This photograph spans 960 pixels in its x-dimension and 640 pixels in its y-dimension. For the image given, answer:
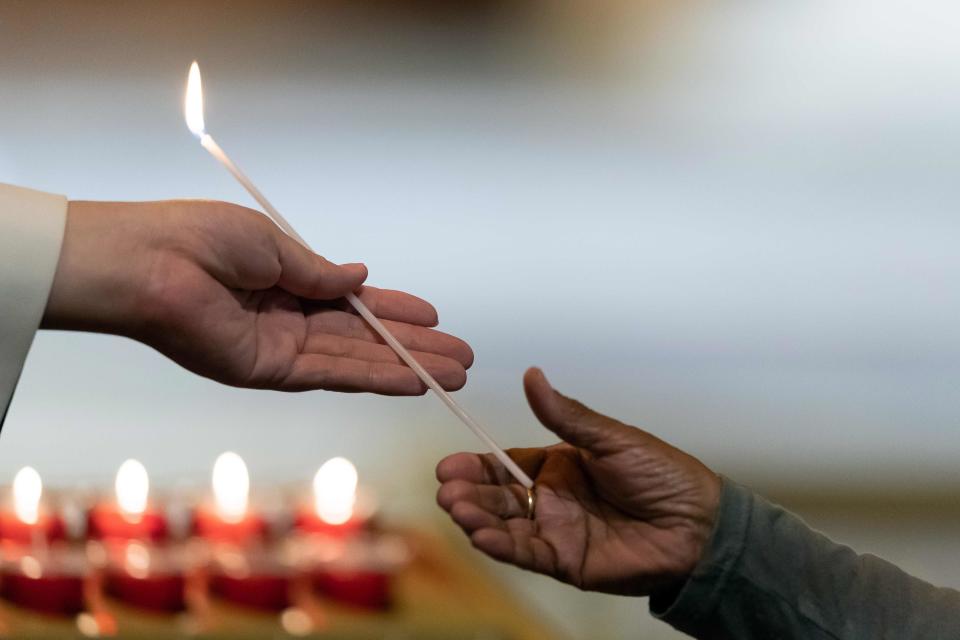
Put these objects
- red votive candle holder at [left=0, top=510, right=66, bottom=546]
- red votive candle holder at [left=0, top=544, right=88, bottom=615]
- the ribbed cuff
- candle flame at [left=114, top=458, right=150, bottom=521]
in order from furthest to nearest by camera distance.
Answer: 1. candle flame at [left=114, top=458, right=150, bottom=521]
2. red votive candle holder at [left=0, top=510, right=66, bottom=546]
3. red votive candle holder at [left=0, top=544, right=88, bottom=615]
4. the ribbed cuff

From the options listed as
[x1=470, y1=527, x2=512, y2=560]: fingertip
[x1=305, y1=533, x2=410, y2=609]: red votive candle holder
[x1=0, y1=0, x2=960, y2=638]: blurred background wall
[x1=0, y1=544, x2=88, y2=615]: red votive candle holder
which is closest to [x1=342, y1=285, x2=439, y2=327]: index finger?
[x1=470, y1=527, x2=512, y2=560]: fingertip

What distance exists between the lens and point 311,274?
1.01 meters

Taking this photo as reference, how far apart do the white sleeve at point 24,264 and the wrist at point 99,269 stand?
Answer: 0.4 inches

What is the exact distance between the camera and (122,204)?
0.96m

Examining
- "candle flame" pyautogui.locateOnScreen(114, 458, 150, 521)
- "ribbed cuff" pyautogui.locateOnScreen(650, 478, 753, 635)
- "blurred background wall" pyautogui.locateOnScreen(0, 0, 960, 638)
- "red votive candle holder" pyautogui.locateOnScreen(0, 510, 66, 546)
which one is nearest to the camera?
"ribbed cuff" pyautogui.locateOnScreen(650, 478, 753, 635)

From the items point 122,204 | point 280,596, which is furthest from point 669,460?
point 280,596

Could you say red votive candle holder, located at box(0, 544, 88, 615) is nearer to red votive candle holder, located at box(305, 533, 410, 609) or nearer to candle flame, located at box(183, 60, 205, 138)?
red votive candle holder, located at box(305, 533, 410, 609)

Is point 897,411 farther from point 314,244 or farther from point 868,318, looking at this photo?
point 314,244

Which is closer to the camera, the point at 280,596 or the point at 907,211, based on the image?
the point at 280,596

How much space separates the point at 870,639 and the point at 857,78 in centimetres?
156

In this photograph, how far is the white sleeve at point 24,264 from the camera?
0.93 metres

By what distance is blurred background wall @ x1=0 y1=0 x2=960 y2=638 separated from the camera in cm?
215

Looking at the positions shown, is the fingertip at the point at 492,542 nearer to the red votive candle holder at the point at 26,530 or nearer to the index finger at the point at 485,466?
the index finger at the point at 485,466

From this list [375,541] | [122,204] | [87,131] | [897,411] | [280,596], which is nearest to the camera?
[122,204]
